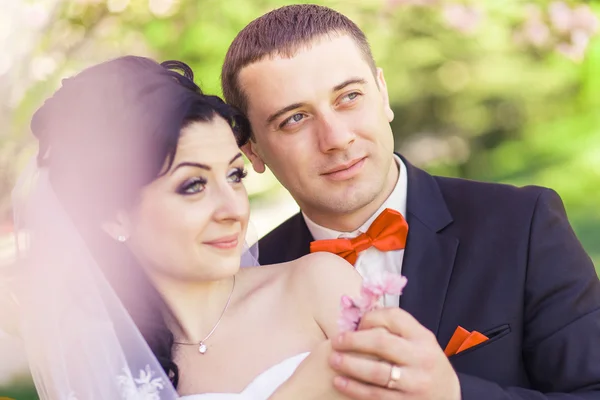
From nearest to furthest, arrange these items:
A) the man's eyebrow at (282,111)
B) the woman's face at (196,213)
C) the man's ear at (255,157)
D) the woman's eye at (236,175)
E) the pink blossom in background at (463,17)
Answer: the woman's face at (196,213)
the woman's eye at (236,175)
the man's eyebrow at (282,111)
the man's ear at (255,157)
the pink blossom in background at (463,17)

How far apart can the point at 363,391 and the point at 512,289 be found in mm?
951

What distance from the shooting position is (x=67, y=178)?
7.55 feet

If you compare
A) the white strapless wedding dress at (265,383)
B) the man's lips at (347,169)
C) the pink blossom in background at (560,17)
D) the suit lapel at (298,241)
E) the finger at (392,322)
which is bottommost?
the white strapless wedding dress at (265,383)

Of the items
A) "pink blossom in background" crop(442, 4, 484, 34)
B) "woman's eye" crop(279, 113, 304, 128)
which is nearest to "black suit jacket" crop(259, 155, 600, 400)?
"woman's eye" crop(279, 113, 304, 128)

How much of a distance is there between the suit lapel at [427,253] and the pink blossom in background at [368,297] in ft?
2.71

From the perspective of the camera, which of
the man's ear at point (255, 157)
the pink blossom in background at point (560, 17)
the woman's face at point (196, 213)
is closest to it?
the woman's face at point (196, 213)

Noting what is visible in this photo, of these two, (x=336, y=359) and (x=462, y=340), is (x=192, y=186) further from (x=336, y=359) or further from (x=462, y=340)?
(x=462, y=340)

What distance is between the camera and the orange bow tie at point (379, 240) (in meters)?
2.78

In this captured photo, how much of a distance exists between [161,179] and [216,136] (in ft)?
0.66

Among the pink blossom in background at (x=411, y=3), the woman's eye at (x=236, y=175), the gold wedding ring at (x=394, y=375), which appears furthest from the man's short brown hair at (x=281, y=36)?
the pink blossom in background at (x=411, y=3)

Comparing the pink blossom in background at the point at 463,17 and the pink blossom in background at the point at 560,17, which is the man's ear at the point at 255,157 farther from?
the pink blossom in background at the point at 560,17

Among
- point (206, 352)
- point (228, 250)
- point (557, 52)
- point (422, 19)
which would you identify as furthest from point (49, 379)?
point (557, 52)

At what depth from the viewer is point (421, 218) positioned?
111 inches

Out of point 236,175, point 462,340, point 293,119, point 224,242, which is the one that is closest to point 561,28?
point 293,119
